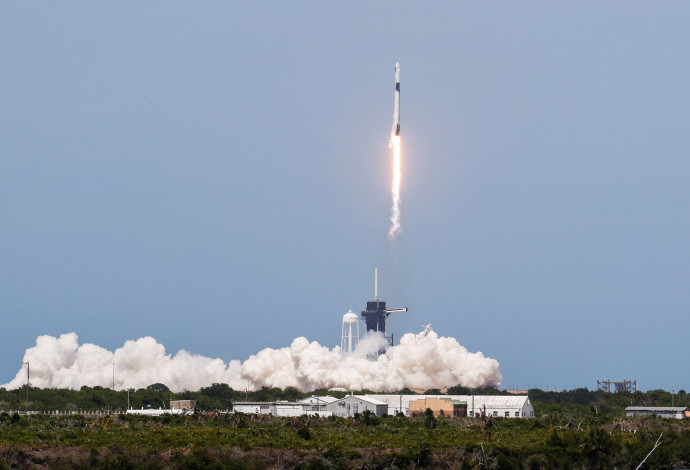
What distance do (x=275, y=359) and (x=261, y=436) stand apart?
73.8 m

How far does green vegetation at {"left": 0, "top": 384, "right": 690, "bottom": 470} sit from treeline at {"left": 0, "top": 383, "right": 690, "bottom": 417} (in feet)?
70.5

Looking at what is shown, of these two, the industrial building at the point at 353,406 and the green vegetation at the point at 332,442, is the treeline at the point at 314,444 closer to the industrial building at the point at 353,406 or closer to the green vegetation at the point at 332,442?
the green vegetation at the point at 332,442

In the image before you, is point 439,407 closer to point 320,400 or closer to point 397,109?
point 320,400

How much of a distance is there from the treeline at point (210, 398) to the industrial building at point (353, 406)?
12712mm

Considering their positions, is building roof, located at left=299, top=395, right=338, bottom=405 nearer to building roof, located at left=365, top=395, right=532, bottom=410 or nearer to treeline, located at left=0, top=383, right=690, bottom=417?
building roof, located at left=365, top=395, right=532, bottom=410

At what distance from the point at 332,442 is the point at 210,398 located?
58200mm

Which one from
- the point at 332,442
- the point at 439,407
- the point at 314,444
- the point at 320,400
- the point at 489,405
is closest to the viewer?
the point at 314,444

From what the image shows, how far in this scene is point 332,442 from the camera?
84062 millimetres

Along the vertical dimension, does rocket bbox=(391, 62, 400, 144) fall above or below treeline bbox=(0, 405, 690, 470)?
above

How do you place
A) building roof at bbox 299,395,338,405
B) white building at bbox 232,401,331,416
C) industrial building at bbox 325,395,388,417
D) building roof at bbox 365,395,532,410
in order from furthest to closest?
building roof at bbox 365,395,532,410, building roof at bbox 299,395,338,405, industrial building at bbox 325,395,388,417, white building at bbox 232,401,331,416

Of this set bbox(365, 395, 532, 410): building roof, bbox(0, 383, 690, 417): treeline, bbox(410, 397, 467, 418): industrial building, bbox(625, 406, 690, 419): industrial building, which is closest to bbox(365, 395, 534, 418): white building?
bbox(365, 395, 532, 410): building roof

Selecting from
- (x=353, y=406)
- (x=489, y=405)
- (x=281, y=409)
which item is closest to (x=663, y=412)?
(x=489, y=405)

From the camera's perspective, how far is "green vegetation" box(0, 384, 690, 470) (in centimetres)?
7469

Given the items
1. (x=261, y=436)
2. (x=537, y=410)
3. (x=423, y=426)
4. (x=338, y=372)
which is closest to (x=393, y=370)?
(x=338, y=372)
